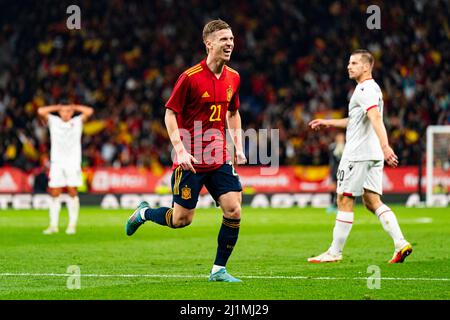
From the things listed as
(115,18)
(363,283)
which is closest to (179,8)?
(115,18)

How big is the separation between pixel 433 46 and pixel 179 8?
28.7 ft

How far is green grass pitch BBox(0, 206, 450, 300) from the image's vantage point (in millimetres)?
8298

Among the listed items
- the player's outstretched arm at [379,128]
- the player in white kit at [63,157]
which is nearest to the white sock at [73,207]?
the player in white kit at [63,157]

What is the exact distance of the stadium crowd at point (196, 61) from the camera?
29.5 meters

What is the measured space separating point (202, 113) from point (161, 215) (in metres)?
1.20

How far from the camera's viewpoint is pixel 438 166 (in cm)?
2700

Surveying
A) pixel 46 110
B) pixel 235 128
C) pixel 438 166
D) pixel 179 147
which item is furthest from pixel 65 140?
pixel 438 166

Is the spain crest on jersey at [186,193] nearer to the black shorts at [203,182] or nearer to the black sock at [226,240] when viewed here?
the black shorts at [203,182]

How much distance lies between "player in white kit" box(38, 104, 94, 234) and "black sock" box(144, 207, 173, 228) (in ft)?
21.7

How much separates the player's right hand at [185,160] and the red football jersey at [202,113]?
0.31 metres

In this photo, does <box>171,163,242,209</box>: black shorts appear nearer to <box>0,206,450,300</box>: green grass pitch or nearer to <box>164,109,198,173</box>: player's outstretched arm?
<box>164,109,198,173</box>: player's outstretched arm

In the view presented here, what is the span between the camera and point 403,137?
1137 inches

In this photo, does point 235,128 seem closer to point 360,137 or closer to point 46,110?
point 360,137
